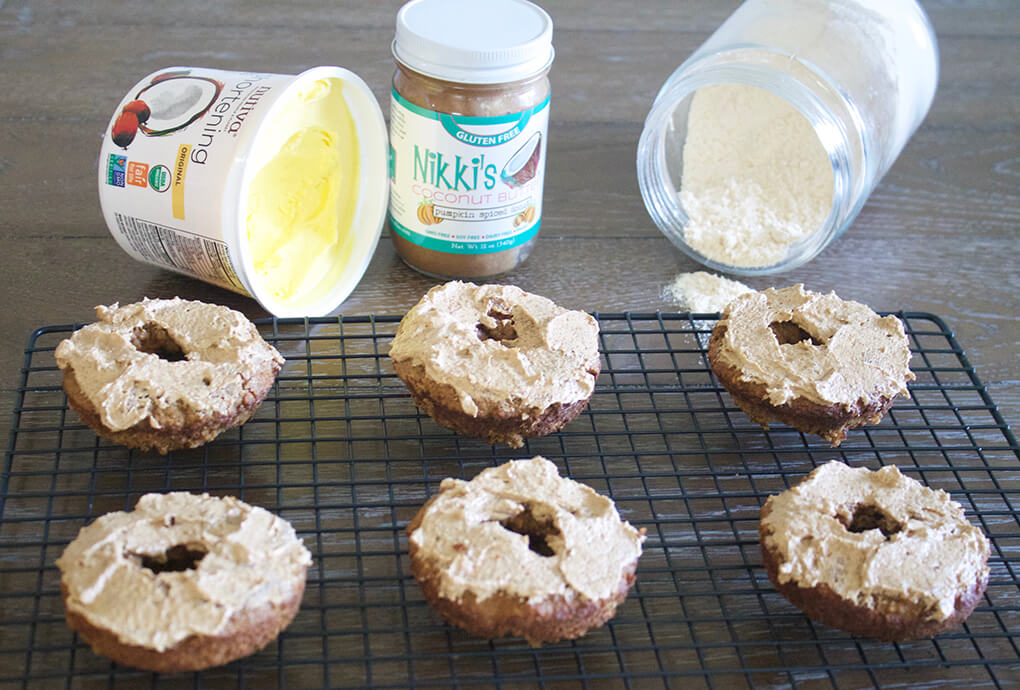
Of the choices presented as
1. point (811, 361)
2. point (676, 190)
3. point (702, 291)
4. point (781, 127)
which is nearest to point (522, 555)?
point (811, 361)

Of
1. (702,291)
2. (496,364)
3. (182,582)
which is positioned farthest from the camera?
(702,291)

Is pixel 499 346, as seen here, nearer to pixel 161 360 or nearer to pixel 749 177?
pixel 161 360

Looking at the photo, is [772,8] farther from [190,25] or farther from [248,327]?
[190,25]

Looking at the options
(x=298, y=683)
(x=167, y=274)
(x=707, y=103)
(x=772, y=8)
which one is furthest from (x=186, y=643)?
(x=772, y=8)

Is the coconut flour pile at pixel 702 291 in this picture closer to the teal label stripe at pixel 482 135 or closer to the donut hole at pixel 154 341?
the teal label stripe at pixel 482 135

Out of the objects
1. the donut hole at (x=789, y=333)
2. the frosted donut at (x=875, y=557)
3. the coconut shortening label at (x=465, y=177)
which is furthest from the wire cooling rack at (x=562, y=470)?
the coconut shortening label at (x=465, y=177)

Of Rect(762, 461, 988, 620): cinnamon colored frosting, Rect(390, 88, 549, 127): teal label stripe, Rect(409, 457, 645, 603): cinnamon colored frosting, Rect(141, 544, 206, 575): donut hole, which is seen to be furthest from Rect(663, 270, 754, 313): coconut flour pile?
Rect(141, 544, 206, 575): donut hole

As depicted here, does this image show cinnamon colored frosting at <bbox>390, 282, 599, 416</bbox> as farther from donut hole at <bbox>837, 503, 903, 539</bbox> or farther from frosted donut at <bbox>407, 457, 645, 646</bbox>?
donut hole at <bbox>837, 503, 903, 539</bbox>
